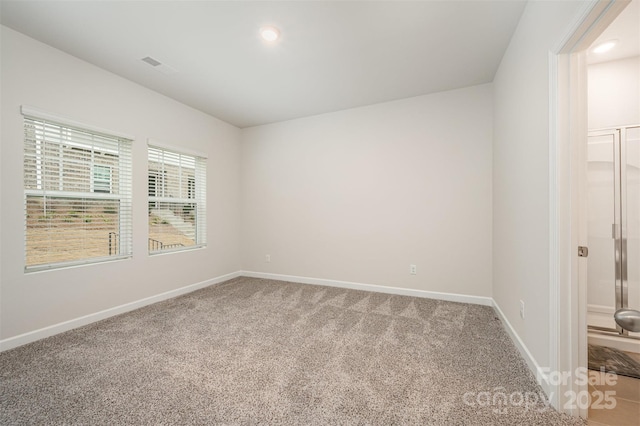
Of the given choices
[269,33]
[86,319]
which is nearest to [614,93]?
[269,33]

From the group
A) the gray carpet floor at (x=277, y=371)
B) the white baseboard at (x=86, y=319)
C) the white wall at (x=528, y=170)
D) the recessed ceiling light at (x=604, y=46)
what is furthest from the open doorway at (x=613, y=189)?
the white baseboard at (x=86, y=319)

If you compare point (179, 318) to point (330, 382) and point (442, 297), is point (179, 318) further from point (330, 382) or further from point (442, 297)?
point (442, 297)

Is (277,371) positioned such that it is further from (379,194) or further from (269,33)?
(269,33)

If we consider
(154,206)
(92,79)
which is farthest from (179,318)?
(92,79)

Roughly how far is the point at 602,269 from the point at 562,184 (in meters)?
1.65

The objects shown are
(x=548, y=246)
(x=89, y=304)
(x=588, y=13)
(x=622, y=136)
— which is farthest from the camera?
(x=89, y=304)

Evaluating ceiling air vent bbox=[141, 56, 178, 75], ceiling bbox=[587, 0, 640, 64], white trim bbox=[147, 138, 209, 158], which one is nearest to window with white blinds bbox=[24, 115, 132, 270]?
white trim bbox=[147, 138, 209, 158]

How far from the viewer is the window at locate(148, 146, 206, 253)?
10.8 feet

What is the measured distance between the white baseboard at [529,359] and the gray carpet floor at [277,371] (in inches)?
2.5

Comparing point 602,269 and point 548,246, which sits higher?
point 548,246

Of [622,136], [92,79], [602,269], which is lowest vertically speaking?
[602,269]

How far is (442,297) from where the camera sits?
3262 millimetres

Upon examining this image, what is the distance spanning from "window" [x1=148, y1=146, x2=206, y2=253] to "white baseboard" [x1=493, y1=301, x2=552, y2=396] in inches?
156

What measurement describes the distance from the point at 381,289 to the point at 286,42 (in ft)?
10.4
